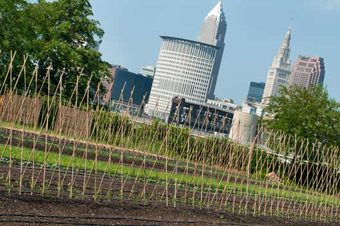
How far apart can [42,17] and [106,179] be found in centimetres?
2190

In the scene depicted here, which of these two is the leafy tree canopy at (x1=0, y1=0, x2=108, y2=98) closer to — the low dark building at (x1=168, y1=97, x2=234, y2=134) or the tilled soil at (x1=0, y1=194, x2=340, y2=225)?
the low dark building at (x1=168, y1=97, x2=234, y2=134)

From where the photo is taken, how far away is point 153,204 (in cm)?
1102

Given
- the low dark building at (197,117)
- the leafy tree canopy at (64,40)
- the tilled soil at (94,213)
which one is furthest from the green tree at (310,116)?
the tilled soil at (94,213)

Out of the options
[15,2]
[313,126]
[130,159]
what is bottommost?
[130,159]

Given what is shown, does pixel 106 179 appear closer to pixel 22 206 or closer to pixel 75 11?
pixel 22 206

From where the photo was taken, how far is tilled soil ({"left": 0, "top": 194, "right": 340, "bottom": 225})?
7594 millimetres

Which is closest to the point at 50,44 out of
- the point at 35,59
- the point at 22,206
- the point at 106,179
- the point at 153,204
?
the point at 35,59

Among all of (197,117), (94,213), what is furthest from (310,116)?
(94,213)

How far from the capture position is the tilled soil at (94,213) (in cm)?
759

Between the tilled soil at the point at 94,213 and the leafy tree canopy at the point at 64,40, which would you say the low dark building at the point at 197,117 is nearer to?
the tilled soil at the point at 94,213

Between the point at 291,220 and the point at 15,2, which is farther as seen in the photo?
the point at 15,2

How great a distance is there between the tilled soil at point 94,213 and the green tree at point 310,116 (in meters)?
22.5

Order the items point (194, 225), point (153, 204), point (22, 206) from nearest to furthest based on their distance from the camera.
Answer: point (22, 206), point (194, 225), point (153, 204)

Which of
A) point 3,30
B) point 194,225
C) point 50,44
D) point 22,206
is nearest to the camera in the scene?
point 22,206
